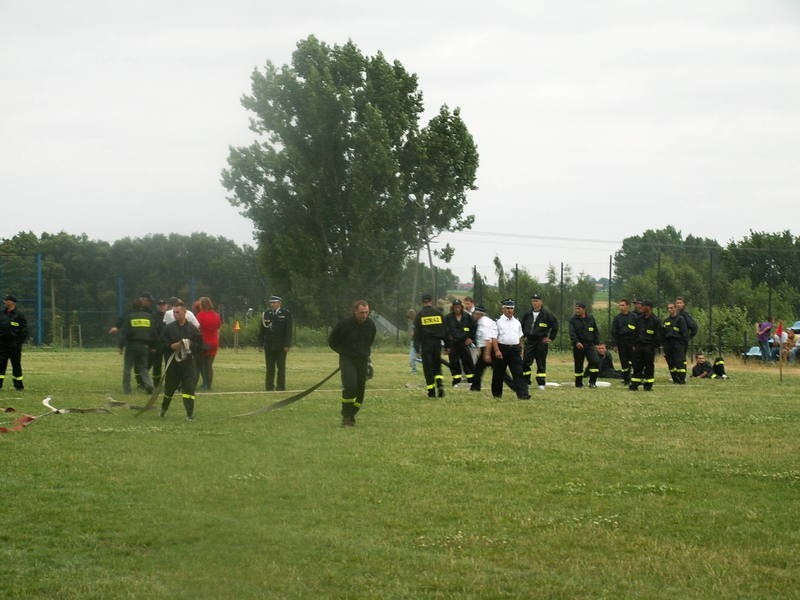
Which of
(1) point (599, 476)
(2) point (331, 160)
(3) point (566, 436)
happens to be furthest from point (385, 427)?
(2) point (331, 160)

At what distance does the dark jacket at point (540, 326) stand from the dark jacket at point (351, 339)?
855 centimetres

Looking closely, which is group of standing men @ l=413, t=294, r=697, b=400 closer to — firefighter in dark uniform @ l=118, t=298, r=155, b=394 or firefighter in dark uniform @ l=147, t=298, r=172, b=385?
firefighter in dark uniform @ l=147, t=298, r=172, b=385

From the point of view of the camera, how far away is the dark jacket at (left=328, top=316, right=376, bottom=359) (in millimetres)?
18016

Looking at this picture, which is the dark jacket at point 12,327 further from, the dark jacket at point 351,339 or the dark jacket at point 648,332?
the dark jacket at point 648,332

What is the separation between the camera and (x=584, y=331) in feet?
91.5

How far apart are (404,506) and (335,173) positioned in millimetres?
47673

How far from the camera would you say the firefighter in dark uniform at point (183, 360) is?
19047mm

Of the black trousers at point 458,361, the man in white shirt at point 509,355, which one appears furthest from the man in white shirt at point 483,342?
the black trousers at point 458,361

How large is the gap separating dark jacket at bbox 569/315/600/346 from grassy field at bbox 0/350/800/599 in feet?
26.5

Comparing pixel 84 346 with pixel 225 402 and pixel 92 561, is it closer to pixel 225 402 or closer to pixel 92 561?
pixel 225 402

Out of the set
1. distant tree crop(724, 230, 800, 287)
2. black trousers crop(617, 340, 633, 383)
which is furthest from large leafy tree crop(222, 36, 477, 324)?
black trousers crop(617, 340, 633, 383)

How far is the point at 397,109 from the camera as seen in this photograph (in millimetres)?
59781

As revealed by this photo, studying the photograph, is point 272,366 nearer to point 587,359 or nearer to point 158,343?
point 158,343

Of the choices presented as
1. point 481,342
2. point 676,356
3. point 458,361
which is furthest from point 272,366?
point 676,356
